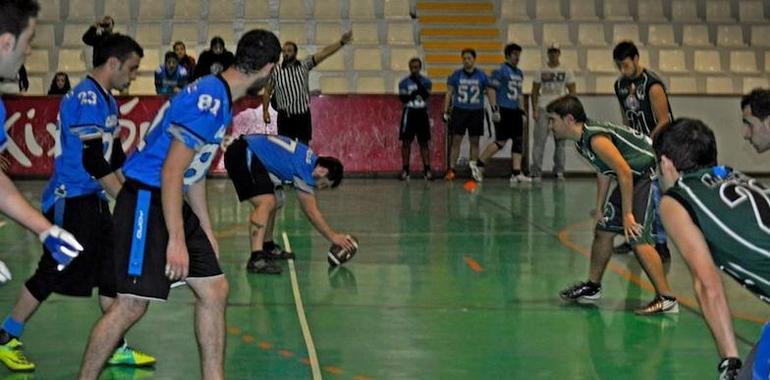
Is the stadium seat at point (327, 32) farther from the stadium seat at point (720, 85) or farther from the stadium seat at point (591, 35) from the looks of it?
the stadium seat at point (720, 85)

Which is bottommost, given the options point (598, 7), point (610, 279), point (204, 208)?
point (610, 279)

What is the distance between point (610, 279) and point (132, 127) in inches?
437

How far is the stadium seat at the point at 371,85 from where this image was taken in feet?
76.9

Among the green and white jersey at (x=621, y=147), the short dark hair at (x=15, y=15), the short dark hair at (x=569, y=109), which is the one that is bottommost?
the green and white jersey at (x=621, y=147)

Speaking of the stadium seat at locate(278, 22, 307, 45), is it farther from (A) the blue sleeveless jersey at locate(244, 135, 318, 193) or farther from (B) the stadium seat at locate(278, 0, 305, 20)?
(A) the blue sleeveless jersey at locate(244, 135, 318, 193)

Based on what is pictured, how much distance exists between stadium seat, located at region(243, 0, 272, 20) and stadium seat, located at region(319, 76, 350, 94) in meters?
2.17

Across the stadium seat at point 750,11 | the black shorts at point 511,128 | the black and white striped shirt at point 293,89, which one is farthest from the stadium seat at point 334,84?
the stadium seat at point 750,11

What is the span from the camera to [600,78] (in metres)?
24.0

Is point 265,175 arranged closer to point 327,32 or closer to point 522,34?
point 327,32

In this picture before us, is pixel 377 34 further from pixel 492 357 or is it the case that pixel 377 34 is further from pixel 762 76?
pixel 492 357

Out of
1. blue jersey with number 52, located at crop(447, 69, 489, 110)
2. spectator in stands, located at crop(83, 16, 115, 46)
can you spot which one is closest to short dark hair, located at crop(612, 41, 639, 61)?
blue jersey with number 52, located at crop(447, 69, 489, 110)

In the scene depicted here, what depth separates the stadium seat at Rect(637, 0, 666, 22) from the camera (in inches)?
1024

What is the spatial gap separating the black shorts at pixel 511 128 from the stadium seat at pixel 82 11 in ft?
30.8

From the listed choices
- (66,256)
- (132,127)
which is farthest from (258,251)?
(132,127)
